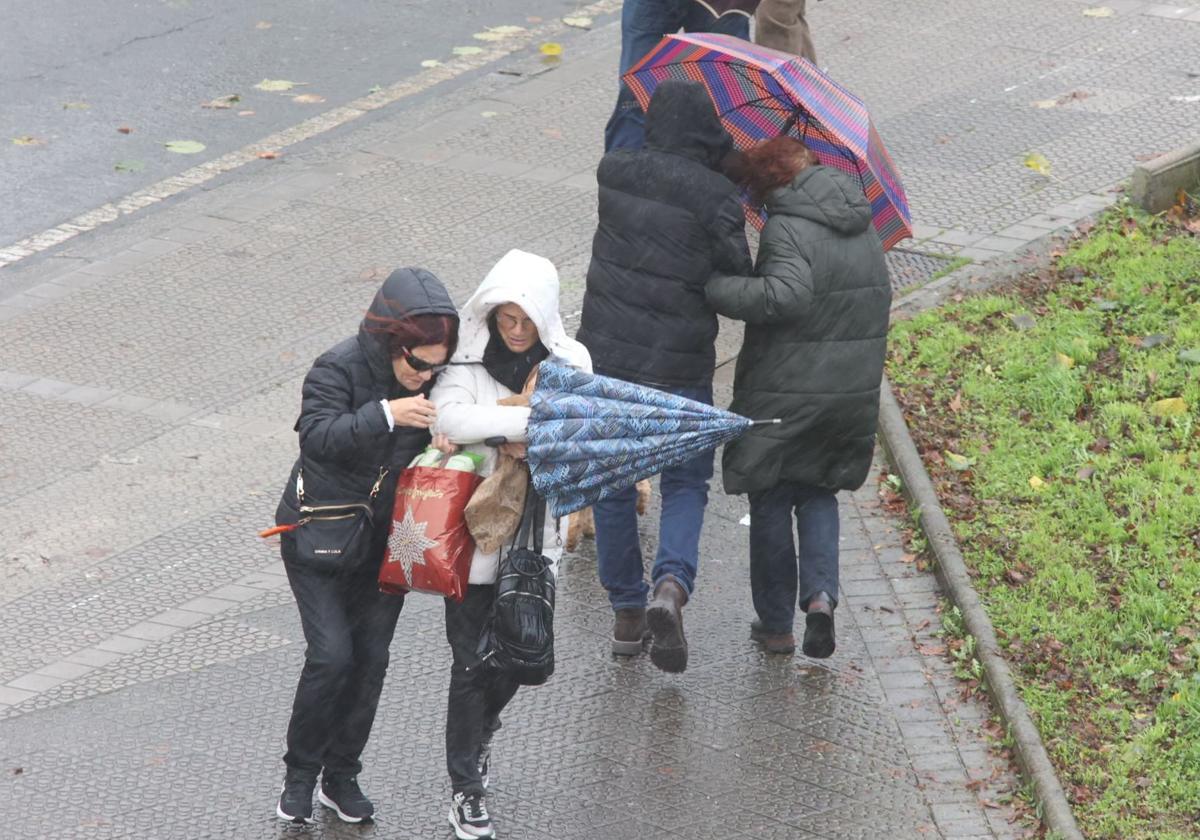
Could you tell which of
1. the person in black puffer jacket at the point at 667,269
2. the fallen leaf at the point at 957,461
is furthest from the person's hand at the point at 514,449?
the fallen leaf at the point at 957,461

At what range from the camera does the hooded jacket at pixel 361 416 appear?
5031 mm

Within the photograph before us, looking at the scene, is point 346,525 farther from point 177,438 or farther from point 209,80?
point 209,80

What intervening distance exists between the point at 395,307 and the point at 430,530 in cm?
66

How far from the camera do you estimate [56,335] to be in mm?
9008

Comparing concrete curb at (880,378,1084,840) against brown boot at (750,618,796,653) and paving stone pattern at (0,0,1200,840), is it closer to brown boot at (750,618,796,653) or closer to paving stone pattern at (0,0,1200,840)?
paving stone pattern at (0,0,1200,840)

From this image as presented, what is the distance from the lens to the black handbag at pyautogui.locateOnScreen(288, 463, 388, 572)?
5152 millimetres

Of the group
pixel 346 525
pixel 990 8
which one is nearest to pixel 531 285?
pixel 346 525

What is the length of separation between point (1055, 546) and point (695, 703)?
1696 mm

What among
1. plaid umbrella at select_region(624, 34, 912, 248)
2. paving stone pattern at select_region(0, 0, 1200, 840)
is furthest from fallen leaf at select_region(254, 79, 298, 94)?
plaid umbrella at select_region(624, 34, 912, 248)

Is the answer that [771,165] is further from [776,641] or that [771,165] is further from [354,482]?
[354,482]

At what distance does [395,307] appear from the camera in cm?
507

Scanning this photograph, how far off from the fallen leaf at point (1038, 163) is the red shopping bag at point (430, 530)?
660cm

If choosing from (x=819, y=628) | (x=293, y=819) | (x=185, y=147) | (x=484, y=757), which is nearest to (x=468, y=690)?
(x=484, y=757)

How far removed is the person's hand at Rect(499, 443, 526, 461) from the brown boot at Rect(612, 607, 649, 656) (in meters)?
1.47
